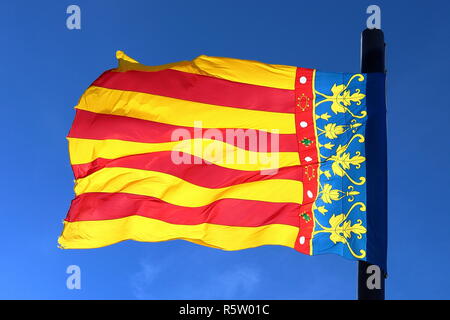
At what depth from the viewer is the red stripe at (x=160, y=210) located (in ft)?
28.6

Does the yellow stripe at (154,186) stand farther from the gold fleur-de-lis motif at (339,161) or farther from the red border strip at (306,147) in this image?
the gold fleur-de-lis motif at (339,161)

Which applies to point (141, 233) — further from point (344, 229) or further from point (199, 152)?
point (344, 229)

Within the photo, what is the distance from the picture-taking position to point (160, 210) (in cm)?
888

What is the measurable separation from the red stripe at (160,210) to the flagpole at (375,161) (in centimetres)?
181

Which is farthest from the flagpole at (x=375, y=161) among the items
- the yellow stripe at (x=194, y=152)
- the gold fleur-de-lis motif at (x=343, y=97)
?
the yellow stripe at (x=194, y=152)

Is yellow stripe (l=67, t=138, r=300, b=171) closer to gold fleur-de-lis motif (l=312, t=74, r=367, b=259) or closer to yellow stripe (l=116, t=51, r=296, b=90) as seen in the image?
gold fleur-de-lis motif (l=312, t=74, r=367, b=259)


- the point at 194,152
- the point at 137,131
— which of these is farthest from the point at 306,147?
the point at 137,131

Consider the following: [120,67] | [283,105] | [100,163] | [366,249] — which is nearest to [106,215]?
[100,163]

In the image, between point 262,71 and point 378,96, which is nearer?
point 378,96

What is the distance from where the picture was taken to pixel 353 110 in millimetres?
8188

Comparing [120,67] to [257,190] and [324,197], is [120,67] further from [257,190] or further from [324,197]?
[324,197]

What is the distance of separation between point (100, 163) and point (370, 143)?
430 cm

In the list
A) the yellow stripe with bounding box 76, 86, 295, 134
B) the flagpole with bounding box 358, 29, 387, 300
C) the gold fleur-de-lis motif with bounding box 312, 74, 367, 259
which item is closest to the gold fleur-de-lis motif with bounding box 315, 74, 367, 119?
the gold fleur-de-lis motif with bounding box 312, 74, 367, 259

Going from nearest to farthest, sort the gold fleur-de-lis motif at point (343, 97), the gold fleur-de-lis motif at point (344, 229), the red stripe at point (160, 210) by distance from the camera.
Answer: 1. the gold fleur-de-lis motif at point (344, 229)
2. the gold fleur-de-lis motif at point (343, 97)
3. the red stripe at point (160, 210)
